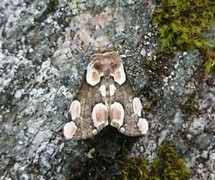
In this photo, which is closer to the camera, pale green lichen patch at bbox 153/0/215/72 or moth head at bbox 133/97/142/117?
moth head at bbox 133/97/142/117

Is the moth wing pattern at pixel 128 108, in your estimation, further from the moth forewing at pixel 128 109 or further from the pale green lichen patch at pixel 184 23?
the pale green lichen patch at pixel 184 23

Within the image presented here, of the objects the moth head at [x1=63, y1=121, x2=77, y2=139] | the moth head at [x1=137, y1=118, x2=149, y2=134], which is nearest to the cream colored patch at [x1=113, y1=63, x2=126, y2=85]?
the moth head at [x1=137, y1=118, x2=149, y2=134]

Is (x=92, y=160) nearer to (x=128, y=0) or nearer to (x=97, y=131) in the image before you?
(x=97, y=131)

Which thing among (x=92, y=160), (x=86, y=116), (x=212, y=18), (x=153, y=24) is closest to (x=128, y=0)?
(x=153, y=24)

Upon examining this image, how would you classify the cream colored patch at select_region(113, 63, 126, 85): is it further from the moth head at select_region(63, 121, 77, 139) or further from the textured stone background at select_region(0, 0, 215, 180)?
the moth head at select_region(63, 121, 77, 139)

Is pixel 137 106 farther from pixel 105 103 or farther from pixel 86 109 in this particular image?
pixel 86 109

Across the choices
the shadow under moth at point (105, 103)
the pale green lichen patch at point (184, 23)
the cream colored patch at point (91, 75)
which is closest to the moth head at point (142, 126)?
the shadow under moth at point (105, 103)

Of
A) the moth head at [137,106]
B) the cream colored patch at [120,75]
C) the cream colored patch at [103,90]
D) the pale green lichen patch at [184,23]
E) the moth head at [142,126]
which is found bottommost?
the moth head at [142,126]

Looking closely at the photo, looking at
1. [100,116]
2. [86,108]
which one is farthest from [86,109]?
[100,116]
